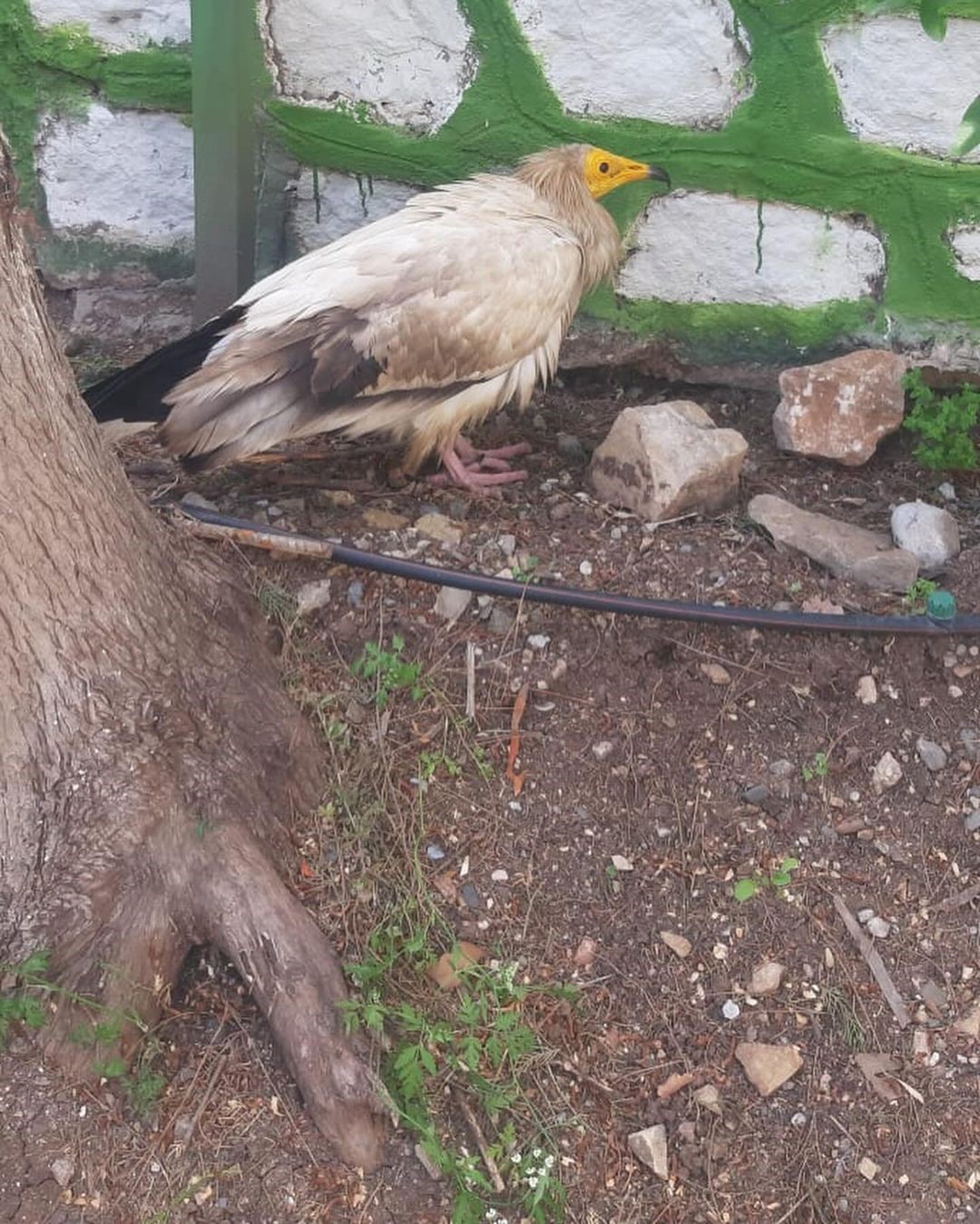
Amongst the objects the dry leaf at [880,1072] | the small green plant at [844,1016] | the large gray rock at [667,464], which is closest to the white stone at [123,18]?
the large gray rock at [667,464]

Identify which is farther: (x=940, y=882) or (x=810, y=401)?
(x=810, y=401)

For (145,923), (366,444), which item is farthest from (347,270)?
(145,923)

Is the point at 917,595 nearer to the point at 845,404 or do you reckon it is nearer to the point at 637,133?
the point at 845,404

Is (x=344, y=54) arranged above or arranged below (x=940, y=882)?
above

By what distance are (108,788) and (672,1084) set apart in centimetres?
107

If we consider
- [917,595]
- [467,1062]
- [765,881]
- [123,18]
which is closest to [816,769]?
[765,881]

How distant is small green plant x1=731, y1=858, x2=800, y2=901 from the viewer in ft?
8.16

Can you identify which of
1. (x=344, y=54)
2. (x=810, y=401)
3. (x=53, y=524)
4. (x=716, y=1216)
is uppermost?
(x=344, y=54)

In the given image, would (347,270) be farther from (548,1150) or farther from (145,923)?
(548,1150)

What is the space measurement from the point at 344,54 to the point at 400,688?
166cm

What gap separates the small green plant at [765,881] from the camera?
249cm

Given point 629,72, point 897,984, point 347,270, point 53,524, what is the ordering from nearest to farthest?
point 53,524 < point 897,984 < point 347,270 < point 629,72

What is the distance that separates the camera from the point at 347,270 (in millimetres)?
2949

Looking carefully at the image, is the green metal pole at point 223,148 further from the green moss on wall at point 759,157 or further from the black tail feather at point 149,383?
the black tail feather at point 149,383
